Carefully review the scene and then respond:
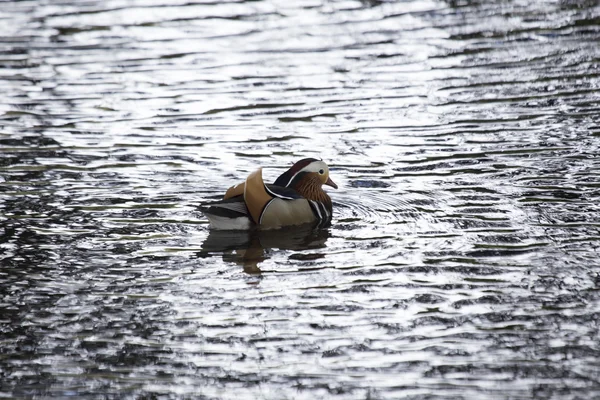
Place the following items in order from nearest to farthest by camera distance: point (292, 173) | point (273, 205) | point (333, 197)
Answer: point (273, 205) → point (292, 173) → point (333, 197)

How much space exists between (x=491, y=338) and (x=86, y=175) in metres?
5.41

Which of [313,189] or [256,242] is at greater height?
[313,189]

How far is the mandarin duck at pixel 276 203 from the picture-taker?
9.02m

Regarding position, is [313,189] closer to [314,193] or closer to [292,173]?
[314,193]

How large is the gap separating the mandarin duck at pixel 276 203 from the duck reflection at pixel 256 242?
0.27 ft

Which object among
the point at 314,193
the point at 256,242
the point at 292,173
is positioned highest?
the point at 292,173

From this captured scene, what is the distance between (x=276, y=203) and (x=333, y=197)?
999mm

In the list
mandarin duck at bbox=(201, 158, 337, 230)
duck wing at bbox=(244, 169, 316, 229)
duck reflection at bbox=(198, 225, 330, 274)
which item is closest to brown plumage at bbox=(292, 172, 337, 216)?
mandarin duck at bbox=(201, 158, 337, 230)

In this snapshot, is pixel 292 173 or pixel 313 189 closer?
pixel 313 189

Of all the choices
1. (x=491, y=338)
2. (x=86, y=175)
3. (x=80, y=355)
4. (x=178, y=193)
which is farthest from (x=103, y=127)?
(x=491, y=338)

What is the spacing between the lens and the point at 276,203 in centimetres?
918

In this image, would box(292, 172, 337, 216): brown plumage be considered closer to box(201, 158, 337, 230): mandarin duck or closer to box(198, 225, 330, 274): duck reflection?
box(201, 158, 337, 230): mandarin duck

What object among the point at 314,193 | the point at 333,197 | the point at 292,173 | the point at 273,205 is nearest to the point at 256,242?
the point at 273,205

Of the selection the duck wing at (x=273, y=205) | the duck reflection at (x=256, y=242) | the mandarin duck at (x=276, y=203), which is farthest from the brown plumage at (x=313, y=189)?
the duck reflection at (x=256, y=242)
